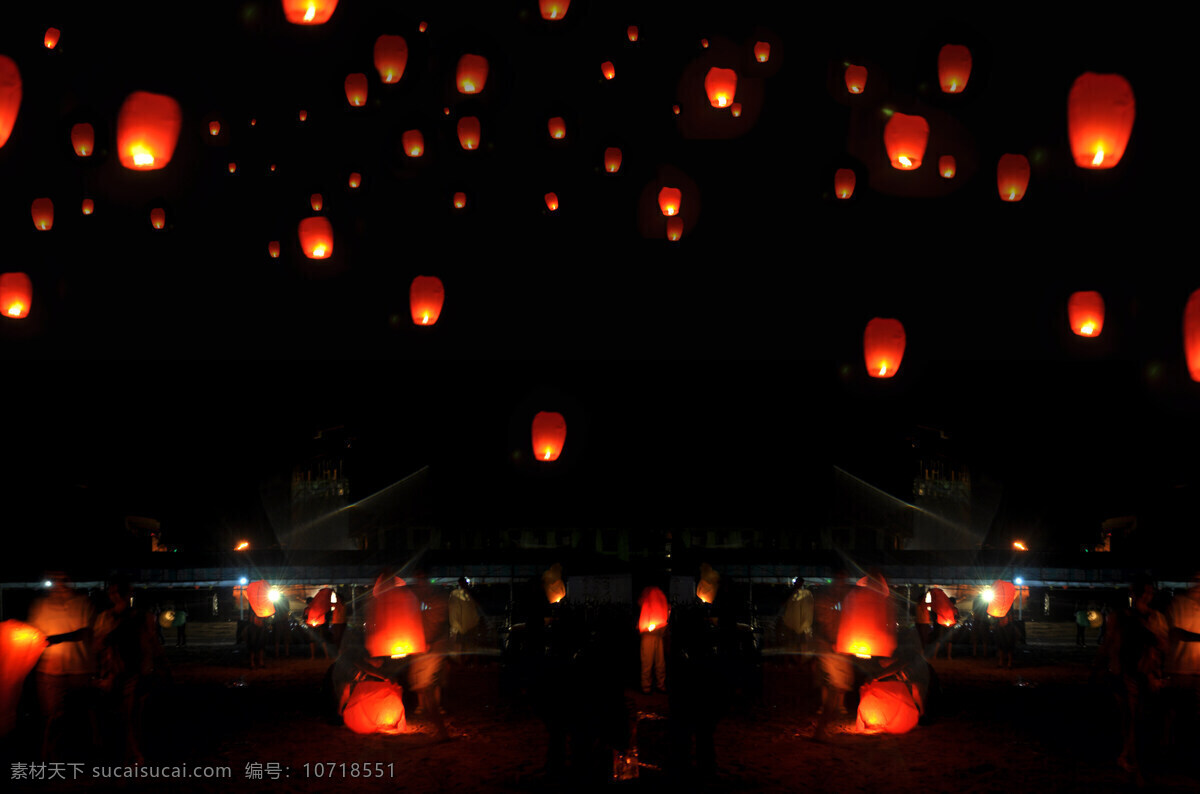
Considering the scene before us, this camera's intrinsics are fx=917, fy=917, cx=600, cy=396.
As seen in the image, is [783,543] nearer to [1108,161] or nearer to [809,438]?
[809,438]

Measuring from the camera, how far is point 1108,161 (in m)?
6.07

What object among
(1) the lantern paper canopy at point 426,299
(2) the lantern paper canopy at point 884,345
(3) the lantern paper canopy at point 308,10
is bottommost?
(2) the lantern paper canopy at point 884,345

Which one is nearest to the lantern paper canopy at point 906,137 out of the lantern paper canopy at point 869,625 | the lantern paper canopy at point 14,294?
the lantern paper canopy at point 869,625

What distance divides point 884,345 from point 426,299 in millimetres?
4186

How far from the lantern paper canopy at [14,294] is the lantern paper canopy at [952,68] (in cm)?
805

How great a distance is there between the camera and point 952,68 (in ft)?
23.9

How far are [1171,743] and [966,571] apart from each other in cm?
785

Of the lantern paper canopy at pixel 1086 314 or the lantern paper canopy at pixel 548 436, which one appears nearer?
the lantern paper canopy at pixel 1086 314

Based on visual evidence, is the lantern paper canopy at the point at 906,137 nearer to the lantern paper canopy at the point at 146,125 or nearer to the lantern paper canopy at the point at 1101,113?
the lantern paper canopy at the point at 1101,113

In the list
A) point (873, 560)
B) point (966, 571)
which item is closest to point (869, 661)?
point (966, 571)

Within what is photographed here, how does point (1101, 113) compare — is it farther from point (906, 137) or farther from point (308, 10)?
point (308, 10)

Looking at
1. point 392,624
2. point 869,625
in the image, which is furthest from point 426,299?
point 869,625

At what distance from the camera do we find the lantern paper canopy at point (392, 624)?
6891 millimetres

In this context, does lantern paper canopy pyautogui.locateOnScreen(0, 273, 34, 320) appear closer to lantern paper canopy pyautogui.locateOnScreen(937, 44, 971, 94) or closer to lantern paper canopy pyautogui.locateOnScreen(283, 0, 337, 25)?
lantern paper canopy pyautogui.locateOnScreen(283, 0, 337, 25)
